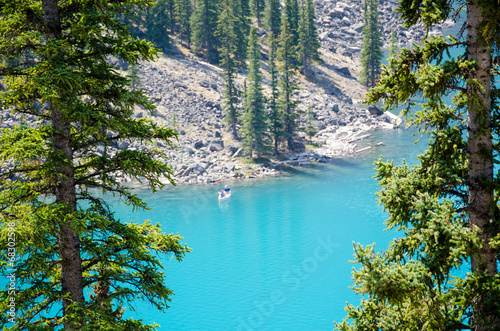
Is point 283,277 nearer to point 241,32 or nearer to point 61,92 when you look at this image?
point 61,92

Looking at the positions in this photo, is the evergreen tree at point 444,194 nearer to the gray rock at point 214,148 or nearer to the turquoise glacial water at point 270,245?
the turquoise glacial water at point 270,245

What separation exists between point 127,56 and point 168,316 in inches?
764

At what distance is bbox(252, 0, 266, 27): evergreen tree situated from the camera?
333 ft

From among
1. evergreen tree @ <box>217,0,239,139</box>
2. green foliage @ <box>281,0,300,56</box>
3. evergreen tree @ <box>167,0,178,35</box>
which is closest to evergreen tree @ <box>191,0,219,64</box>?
evergreen tree @ <box>217,0,239,139</box>

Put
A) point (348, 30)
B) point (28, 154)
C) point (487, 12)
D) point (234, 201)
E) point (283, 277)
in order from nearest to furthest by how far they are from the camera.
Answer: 1. point (487, 12)
2. point (28, 154)
3. point (283, 277)
4. point (234, 201)
5. point (348, 30)

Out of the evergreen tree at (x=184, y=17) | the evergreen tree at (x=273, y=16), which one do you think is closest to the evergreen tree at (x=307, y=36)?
the evergreen tree at (x=273, y=16)

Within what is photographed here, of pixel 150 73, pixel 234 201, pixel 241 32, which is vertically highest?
pixel 241 32

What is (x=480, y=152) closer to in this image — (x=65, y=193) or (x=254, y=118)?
(x=65, y=193)

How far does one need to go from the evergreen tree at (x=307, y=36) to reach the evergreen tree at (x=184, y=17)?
24.3 meters

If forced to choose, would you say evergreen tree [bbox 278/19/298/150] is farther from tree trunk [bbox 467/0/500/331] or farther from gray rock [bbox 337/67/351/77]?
tree trunk [bbox 467/0/500/331]

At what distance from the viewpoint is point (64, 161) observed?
26.7ft

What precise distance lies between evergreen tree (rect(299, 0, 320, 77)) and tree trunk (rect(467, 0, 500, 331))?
80822 mm

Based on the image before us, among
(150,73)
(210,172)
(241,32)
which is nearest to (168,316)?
(210,172)

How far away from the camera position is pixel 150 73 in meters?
71.5
